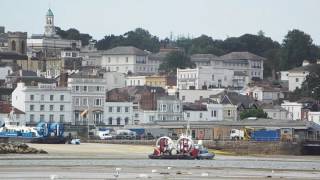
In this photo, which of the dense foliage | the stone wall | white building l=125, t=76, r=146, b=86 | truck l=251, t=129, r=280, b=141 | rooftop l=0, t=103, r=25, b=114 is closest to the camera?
the stone wall

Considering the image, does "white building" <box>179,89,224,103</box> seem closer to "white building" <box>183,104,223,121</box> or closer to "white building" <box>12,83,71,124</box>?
"white building" <box>183,104,223,121</box>

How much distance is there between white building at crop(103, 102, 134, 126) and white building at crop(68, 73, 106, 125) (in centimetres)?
73

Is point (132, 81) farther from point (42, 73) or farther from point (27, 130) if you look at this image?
point (27, 130)

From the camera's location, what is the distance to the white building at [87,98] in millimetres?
152125

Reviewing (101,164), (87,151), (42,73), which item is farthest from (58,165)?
(42,73)

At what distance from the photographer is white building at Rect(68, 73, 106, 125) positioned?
152125 millimetres

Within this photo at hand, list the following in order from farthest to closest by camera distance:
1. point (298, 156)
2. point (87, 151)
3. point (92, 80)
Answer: point (92, 80) → point (298, 156) → point (87, 151)

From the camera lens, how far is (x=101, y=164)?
8906 cm

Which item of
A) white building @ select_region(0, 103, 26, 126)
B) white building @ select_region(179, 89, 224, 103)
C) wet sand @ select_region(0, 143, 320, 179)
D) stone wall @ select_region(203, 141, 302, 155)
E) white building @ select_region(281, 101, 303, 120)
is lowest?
wet sand @ select_region(0, 143, 320, 179)

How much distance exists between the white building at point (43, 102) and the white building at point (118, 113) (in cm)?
544

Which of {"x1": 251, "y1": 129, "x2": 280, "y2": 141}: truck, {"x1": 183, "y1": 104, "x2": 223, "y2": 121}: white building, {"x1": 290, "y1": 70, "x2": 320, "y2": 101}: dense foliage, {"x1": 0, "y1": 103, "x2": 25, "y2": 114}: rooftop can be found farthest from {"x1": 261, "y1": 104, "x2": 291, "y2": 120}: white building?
{"x1": 0, "y1": 103, "x2": 25, "y2": 114}: rooftop

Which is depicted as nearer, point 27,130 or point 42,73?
point 27,130

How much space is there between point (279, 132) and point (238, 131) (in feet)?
13.2

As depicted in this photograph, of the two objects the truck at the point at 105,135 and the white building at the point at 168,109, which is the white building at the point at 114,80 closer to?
the white building at the point at 168,109
